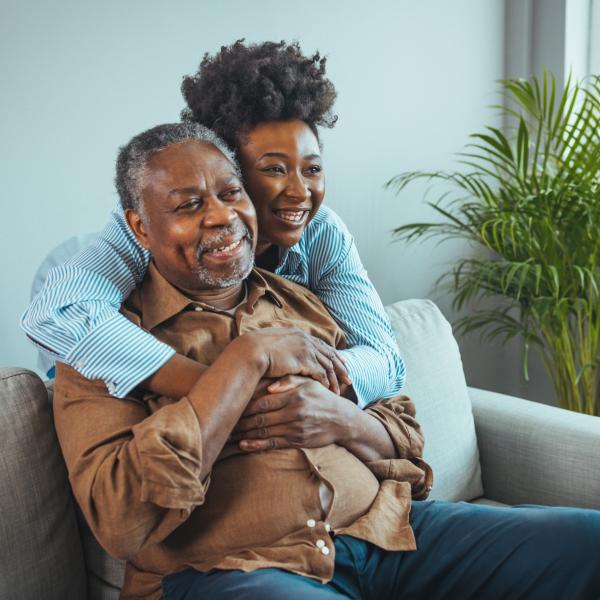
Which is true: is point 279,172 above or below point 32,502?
above

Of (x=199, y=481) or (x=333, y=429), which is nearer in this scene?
(x=199, y=481)

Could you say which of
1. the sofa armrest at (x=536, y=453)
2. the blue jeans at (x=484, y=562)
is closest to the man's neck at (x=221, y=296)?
the blue jeans at (x=484, y=562)

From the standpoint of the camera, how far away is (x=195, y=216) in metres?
1.32

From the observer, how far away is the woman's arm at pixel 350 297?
1.56 m

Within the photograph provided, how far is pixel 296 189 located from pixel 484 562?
725 millimetres

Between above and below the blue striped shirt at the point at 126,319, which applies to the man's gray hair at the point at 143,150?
above

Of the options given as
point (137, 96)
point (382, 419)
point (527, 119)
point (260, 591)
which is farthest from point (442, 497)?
point (527, 119)

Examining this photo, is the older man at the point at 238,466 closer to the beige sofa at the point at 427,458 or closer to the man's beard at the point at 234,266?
the man's beard at the point at 234,266

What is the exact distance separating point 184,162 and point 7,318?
840mm

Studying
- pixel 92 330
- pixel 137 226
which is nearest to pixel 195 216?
pixel 137 226

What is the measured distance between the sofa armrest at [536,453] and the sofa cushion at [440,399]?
2.3 inches

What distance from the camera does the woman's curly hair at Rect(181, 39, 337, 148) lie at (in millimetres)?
1453

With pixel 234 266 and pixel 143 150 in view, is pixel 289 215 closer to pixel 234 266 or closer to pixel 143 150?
pixel 234 266

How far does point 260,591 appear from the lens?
3.76 ft
